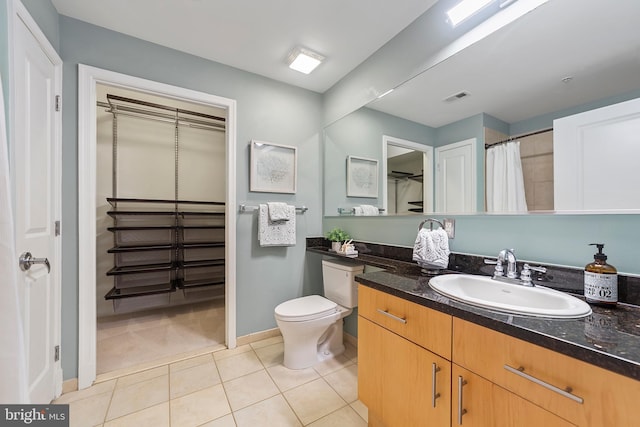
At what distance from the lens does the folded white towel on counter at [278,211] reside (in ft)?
6.94

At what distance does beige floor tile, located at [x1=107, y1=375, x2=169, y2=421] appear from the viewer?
1.40m

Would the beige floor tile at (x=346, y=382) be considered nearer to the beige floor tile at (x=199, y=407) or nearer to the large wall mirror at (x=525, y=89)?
the beige floor tile at (x=199, y=407)

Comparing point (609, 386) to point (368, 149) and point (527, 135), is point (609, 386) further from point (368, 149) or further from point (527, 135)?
point (368, 149)

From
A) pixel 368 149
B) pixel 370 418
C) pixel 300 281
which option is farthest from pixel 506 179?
pixel 300 281

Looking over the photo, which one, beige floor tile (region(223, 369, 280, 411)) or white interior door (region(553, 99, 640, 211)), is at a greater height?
white interior door (region(553, 99, 640, 211))

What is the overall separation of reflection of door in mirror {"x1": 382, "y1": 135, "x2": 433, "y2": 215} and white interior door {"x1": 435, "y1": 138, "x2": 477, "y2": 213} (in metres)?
0.07

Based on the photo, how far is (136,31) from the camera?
1.70 m

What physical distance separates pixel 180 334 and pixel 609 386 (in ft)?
9.00

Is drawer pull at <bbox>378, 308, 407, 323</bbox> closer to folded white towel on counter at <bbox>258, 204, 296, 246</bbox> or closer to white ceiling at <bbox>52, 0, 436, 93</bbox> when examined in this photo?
folded white towel on counter at <bbox>258, 204, 296, 246</bbox>

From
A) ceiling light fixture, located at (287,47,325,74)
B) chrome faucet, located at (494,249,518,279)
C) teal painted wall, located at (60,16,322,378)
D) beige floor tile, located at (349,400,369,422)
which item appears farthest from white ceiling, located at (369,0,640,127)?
beige floor tile, located at (349,400,369,422)

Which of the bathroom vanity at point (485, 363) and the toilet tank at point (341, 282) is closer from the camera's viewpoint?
the bathroom vanity at point (485, 363)

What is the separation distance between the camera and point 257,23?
1631mm

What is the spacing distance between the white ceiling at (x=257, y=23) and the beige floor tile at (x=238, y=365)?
94.7 inches

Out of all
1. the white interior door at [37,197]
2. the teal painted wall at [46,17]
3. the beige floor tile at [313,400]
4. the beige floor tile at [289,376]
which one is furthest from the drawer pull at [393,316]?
the teal painted wall at [46,17]
